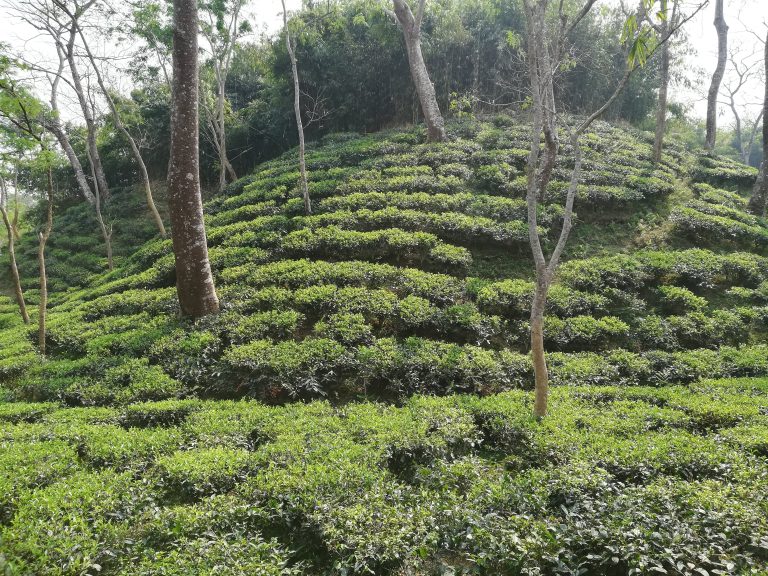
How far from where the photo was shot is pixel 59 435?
5.32 meters

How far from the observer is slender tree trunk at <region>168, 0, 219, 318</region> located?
794 centimetres

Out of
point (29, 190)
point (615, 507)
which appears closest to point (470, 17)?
point (615, 507)

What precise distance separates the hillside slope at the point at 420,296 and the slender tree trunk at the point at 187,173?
3.17ft

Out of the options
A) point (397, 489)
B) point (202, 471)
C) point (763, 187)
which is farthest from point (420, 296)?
point (763, 187)

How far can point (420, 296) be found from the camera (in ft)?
28.2

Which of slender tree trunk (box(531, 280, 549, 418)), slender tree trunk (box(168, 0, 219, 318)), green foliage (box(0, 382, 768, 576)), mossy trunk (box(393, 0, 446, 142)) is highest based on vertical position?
mossy trunk (box(393, 0, 446, 142))

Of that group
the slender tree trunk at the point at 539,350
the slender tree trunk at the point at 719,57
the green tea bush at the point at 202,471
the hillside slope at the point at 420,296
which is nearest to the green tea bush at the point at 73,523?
the green tea bush at the point at 202,471

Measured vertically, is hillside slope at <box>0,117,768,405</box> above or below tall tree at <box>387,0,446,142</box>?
below

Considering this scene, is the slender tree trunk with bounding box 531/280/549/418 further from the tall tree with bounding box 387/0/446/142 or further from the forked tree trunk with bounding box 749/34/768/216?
the forked tree trunk with bounding box 749/34/768/216

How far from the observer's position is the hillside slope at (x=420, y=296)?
23.0ft

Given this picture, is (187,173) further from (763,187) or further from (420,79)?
(763,187)

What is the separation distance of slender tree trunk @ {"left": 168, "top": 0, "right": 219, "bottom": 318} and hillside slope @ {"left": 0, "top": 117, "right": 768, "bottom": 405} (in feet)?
3.17

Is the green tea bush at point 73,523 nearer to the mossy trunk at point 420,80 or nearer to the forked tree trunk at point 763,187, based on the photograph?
the mossy trunk at point 420,80

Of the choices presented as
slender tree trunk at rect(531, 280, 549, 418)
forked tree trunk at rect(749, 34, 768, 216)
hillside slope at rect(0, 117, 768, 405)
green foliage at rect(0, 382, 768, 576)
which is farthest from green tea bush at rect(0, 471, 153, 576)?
forked tree trunk at rect(749, 34, 768, 216)
